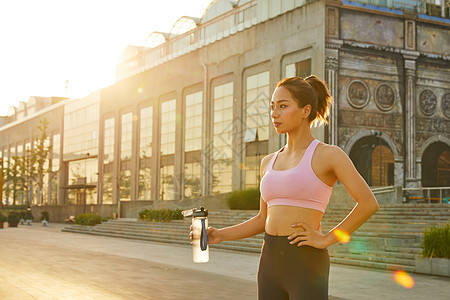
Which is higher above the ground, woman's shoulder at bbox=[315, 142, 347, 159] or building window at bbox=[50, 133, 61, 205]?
building window at bbox=[50, 133, 61, 205]

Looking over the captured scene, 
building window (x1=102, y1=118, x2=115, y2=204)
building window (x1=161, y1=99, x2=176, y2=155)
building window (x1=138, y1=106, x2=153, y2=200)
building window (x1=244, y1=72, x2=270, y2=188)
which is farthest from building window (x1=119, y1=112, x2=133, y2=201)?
building window (x1=244, y1=72, x2=270, y2=188)

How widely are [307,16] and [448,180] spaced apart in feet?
49.3

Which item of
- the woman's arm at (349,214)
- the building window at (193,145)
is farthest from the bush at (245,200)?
the woman's arm at (349,214)

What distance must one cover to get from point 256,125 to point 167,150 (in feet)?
45.5

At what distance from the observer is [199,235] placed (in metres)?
3.55

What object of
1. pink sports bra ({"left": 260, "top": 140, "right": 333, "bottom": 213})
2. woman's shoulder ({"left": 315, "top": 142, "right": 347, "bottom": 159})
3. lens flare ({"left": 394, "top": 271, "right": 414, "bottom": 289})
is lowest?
lens flare ({"left": 394, "top": 271, "right": 414, "bottom": 289})

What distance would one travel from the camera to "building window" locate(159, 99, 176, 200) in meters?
56.2

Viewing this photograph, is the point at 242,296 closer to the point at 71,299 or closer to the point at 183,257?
the point at 71,299

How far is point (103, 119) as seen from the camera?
71.1 metres

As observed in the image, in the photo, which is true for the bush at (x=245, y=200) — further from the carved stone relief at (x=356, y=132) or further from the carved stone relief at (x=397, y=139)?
the carved stone relief at (x=397, y=139)

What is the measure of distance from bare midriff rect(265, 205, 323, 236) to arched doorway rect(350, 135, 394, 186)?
124 feet

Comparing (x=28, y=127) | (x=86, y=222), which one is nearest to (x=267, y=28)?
(x=86, y=222)

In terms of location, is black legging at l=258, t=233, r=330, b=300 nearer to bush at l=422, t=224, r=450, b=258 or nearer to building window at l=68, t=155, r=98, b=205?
bush at l=422, t=224, r=450, b=258

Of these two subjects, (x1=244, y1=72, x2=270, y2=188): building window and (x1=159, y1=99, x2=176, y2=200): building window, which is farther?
(x1=159, y1=99, x2=176, y2=200): building window
